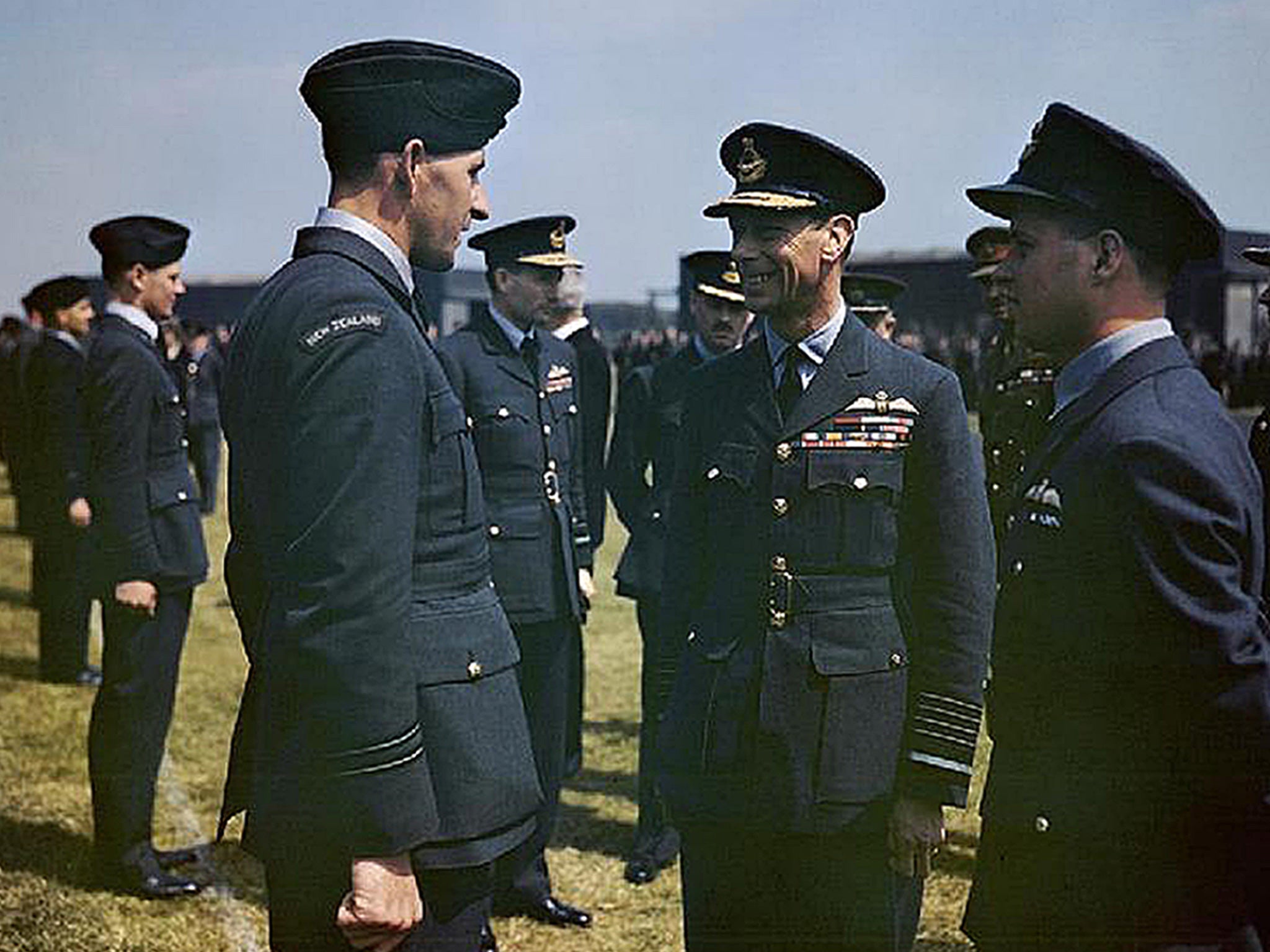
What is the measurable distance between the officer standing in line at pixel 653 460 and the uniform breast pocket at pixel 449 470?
11.2ft

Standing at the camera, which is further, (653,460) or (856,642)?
(653,460)

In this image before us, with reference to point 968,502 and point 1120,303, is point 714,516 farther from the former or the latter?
point 1120,303

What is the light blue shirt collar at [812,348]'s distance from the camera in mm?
3328

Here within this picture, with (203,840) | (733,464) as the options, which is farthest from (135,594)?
(733,464)

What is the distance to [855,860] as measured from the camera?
3.22 metres

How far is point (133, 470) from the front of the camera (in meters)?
5.11

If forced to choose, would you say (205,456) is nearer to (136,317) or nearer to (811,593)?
(136,317)

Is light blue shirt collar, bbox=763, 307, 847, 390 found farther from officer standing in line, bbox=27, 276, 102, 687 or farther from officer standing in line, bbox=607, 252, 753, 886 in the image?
officer standing in line, bbox=27, 276, 102, 687

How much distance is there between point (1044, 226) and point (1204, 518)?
71cm

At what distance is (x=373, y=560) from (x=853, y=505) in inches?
53.3

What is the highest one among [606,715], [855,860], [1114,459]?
[1114,459]

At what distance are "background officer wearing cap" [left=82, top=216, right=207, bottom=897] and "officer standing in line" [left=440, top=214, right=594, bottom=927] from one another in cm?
118

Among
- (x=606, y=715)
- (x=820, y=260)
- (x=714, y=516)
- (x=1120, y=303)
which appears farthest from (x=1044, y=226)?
(x=606, y=715)

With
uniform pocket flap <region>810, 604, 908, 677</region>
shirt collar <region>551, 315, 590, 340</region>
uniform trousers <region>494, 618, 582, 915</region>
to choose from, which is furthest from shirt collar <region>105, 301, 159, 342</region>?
uniform pocket flap <region>810, 604, 908, 677</region>
